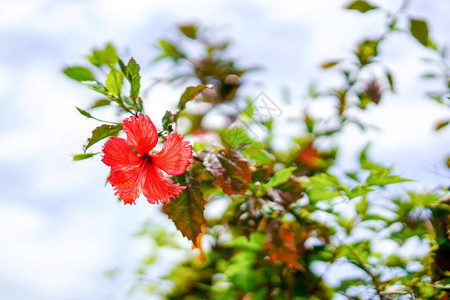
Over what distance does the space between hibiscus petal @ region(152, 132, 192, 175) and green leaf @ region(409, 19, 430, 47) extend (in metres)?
0.85

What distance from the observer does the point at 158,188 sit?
0.84 meters

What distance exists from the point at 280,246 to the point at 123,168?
0.50 meters

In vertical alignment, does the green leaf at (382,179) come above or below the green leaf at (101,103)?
below

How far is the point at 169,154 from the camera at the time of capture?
0.84 meters

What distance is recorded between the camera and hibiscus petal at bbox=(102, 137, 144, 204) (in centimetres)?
82

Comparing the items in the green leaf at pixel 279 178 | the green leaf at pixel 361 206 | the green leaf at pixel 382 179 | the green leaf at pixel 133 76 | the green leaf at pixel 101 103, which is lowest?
the green leaf at pixel 382 179

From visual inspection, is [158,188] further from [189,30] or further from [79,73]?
[189,30]

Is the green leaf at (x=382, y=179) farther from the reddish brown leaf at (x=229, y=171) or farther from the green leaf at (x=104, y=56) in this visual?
the green leaf at (x=104, y=56)

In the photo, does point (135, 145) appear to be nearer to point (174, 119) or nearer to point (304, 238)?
point (174, 119)

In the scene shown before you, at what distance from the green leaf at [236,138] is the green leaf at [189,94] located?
0.63 feet

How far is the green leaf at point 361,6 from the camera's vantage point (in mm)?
1229

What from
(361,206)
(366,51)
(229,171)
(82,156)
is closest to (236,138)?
(229,171)

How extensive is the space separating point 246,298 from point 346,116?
804 millimetres

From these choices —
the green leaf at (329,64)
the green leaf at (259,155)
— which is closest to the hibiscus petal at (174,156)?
the green leaf at (259,155)
